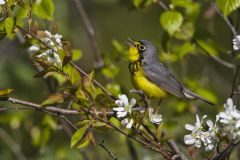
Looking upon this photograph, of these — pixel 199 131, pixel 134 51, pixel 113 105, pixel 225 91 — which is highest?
pixel 113 105

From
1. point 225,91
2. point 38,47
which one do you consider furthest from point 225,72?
point 38,47

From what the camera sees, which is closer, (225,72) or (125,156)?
(125,156)

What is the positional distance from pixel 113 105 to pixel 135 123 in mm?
143

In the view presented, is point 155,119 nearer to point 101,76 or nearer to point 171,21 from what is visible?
point 171,21

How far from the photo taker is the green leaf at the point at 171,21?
4.23 m

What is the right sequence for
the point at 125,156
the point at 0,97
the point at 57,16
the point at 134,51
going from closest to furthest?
the point at 0,97 → the point at 134,51 → the point at 125,156 → the point at 57,16

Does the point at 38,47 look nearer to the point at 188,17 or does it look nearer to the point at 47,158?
the point at 188,17

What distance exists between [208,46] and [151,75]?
1.68 feet

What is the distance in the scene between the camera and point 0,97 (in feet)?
8.84

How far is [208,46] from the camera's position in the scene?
A: 4570mm

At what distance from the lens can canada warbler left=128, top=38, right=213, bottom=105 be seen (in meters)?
4.56

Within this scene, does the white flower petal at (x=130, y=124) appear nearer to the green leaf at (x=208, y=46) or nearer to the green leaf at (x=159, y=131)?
the green leaf at (x=159, y=131)

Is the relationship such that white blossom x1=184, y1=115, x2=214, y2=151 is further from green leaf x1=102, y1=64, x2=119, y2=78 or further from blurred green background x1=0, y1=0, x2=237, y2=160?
green leaf x1=102, y1=64, x2=119, y2=78

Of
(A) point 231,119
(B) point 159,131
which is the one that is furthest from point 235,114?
(B) point 159,131
